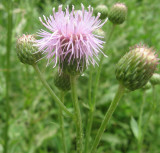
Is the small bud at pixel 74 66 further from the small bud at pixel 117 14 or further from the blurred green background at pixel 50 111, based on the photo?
the blurred green background at pixel 50 111

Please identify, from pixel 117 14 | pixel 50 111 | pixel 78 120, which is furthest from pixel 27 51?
pixel 50 111

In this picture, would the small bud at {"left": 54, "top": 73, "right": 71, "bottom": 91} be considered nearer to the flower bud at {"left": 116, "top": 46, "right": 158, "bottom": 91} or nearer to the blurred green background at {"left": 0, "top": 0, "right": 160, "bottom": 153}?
the flower bud at {"left": 116, "top": 46, "right": 158, "bottom": 91}

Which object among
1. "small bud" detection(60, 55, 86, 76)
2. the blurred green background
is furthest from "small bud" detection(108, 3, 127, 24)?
"small bud" detection(60, 55, 86, 76)

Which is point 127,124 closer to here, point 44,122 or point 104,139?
point 104,139

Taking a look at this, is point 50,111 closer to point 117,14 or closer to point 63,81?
point 63,81

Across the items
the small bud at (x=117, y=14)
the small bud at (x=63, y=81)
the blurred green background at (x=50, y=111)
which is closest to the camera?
the small bud at (x=63, y=81)

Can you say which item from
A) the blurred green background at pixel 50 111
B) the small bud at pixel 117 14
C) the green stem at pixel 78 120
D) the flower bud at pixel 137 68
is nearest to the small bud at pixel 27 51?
the green stem at pixel 78 120

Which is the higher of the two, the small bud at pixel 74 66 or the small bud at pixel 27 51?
the small bud at pixel 27 51

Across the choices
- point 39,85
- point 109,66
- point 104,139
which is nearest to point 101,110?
point 104,139
